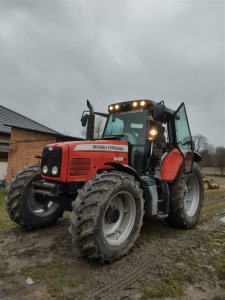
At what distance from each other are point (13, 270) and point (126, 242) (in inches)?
63.2

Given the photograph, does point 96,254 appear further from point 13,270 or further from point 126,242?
point 13,270

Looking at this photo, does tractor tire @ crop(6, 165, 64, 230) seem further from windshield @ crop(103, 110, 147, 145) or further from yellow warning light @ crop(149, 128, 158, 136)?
yellow warning light @ crop(149, 128, 158, 136)

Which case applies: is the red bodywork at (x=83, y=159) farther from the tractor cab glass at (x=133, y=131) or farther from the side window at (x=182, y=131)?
the side window at (x=182, y=131)

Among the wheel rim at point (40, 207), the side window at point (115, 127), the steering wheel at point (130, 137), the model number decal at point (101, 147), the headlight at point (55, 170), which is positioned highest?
the side window at point (115, 127)

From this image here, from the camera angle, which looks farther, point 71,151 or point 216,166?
point 216,166

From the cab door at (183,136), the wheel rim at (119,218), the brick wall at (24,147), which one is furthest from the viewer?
the brick wall at (24,147)

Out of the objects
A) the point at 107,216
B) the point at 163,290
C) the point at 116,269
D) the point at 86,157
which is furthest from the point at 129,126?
the point at 163,290

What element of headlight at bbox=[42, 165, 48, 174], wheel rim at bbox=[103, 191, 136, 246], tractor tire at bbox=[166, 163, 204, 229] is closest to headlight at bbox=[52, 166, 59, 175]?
headlight at bbox=[42, 165, 48, 174]

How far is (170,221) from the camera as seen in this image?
19.7ft

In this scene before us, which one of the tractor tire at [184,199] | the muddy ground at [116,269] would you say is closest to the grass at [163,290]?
the muddy ground at [116,269]

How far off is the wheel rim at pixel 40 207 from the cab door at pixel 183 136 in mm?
2831

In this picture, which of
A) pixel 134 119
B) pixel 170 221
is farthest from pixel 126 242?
pixel 134 119

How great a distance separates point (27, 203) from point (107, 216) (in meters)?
1.71

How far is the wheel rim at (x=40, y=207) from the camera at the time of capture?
534cm
